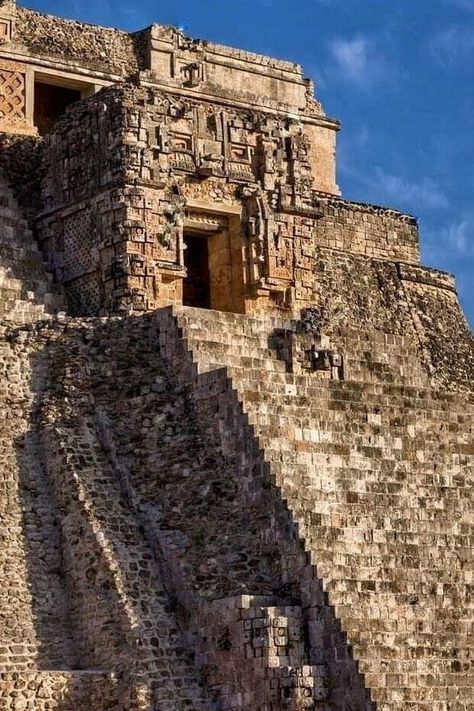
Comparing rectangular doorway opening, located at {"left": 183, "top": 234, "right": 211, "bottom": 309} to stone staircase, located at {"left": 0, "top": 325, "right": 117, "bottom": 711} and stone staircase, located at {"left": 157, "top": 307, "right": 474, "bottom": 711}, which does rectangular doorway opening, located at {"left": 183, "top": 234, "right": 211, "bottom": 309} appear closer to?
stone staircase, located at {"left": 157, "top": 307, "right": 474, "bottom": 711}

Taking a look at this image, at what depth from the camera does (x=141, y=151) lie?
27.6 metres

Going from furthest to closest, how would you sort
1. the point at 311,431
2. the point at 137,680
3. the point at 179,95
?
the point at 179,95
the point at 311,431
the point at 137,680

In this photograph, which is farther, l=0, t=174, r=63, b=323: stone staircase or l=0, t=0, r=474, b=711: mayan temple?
l=0, t=174, r=63, b=323: stone staircase

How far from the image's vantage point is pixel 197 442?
2284 centimetres

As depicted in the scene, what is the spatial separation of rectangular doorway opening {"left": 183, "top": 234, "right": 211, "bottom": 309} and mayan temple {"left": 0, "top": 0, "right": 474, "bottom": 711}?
0.14 feet

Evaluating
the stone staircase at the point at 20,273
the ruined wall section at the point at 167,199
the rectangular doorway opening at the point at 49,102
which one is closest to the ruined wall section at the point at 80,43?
the rectangular doorway opening at the point at 49,102

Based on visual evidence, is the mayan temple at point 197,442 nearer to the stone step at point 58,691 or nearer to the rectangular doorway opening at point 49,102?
the stone step at point 58,691

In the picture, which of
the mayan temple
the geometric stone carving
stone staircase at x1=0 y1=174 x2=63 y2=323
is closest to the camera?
the mayan temple

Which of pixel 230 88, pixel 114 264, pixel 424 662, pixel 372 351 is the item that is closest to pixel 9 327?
pixel 114 264

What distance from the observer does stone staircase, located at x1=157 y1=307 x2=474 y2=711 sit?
20.7 meters

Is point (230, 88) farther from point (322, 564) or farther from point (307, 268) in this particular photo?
point (322, 564)

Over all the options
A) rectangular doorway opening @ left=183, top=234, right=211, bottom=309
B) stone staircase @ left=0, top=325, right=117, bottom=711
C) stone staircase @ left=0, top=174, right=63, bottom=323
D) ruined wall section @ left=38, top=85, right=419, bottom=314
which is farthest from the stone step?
rectangular doorway opening @ left=183, top=234, right=211, bottom=309

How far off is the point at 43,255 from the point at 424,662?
33.9 feet

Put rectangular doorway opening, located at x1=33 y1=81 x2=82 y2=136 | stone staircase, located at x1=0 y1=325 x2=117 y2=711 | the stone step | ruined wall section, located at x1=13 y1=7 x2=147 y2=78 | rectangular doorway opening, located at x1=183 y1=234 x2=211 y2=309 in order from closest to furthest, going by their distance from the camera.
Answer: the stone step, stone staircase, located at x1=0 y1=325 x2=117 y2=711, rectangular doorway opening, located at x1=183 y1=234 x2=211 y2=309, ruined wall section, located at x1=13 y1=7 x2=147 y2=78, rectangular doorway opening, located at x1=33 y1=81 x2=82 y2=136
